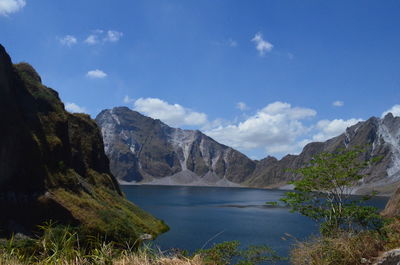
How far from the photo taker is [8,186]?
66.2 meters

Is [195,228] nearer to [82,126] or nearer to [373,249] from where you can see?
[82,126]

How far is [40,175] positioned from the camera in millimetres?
71062

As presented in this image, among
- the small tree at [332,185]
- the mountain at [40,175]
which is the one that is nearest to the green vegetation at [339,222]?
the small tree at [332,185]

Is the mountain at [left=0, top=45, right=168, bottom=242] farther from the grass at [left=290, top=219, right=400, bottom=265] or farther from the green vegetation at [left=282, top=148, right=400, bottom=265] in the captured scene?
the grass at [left=290, top=219, right=400, bottom=265]

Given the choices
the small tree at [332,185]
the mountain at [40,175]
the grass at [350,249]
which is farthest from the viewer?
the mountain at [40,175]

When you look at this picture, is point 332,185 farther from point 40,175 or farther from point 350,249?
point 40,175

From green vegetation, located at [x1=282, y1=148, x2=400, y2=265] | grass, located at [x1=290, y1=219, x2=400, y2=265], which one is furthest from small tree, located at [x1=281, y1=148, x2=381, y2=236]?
grass, located at [x1=290, y1=219, x2=400, y2=265]

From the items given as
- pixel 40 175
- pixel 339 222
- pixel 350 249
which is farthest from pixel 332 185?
pixel 40 175

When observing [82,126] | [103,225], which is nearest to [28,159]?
[103,225]

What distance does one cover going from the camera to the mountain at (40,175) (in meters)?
64.7

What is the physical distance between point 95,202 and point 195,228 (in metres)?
38.0

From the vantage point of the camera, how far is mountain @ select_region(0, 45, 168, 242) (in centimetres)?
6469

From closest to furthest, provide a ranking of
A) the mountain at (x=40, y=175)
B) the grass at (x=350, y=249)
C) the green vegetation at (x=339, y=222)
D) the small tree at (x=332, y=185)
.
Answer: the grass at (x=350, y=249)
the green vegetation at (x=339, y=222)
the small tree at (x=332, y=185)
the mountain at (x=40, y=175)

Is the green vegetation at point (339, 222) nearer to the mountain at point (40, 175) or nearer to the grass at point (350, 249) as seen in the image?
the grass at point (350, 249)
